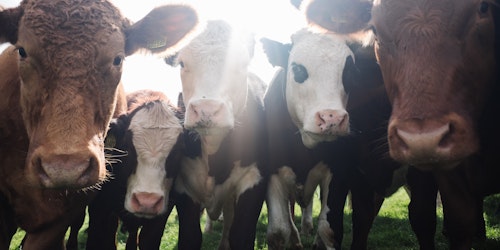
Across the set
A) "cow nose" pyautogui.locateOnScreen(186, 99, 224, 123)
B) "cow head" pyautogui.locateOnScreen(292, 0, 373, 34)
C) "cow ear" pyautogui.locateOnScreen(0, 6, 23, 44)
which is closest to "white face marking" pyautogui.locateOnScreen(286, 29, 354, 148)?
"cow head" pyautogui.locateOnScreen(292, 0, 373, 34)

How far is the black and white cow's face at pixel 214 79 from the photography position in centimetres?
402

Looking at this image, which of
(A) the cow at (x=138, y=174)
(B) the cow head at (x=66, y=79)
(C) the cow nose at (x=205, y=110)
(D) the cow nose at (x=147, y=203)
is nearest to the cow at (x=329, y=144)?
(C) the cow nose at (x=205, y=110)

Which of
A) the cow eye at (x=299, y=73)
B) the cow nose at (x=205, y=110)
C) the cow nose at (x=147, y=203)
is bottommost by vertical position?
the cow nose at (x=147, y=203)

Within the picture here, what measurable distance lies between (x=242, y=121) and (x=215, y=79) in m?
0.77

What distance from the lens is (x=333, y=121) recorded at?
4.10 m

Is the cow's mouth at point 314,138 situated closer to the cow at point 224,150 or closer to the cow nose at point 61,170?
the cow at point 224,150

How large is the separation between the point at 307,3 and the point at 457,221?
2.30 metres

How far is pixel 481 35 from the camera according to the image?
2.91 m

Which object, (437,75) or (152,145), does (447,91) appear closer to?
(437,75)

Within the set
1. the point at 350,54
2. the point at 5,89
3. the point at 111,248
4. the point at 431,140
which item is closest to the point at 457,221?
the point at 431,140

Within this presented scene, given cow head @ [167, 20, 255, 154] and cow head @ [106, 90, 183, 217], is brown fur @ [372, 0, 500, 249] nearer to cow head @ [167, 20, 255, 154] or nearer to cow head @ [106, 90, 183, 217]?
cow head @ [167, 20, 255, 154]

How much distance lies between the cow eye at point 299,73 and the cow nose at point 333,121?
30.5 inches

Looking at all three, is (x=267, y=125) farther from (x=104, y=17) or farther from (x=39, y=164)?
(x=39, y=164)

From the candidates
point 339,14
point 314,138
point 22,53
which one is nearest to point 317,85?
point 314,138
